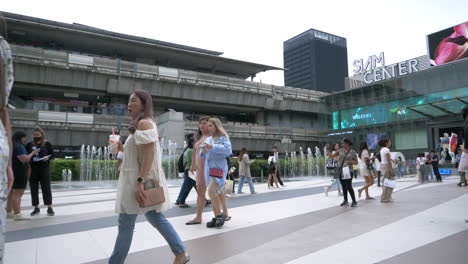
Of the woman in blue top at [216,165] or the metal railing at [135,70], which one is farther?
the metal railing at [135,70]

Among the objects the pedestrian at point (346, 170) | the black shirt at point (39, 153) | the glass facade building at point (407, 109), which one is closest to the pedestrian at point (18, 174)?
the black shirt at point (39, 153)

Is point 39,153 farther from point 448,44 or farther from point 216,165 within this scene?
point 448,44

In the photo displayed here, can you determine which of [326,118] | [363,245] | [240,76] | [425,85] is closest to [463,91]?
[425,85]

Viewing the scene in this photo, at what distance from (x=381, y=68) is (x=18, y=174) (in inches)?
1758

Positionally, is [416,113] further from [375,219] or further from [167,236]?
[167,236]

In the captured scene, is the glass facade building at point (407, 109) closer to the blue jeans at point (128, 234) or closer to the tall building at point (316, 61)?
the blue jeans at point (128, 234)

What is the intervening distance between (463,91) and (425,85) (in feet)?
11.4

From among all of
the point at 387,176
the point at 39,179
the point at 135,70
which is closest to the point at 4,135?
the point at 39,179

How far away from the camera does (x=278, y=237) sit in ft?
15.1

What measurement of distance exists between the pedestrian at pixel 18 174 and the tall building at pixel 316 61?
14018 centimetres

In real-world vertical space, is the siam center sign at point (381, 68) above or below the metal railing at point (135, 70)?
above

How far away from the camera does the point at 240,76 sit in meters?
45.5

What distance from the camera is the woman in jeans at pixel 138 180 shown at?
298 centimetres

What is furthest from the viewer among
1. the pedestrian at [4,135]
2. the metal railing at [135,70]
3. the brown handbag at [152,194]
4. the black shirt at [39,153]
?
the metal railing at [135,70]
